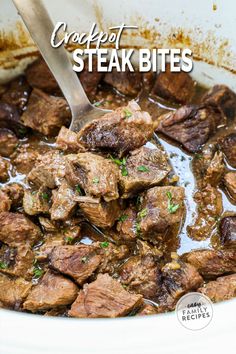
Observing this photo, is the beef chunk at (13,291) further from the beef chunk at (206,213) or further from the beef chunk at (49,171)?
the beef chunk at (206,213)

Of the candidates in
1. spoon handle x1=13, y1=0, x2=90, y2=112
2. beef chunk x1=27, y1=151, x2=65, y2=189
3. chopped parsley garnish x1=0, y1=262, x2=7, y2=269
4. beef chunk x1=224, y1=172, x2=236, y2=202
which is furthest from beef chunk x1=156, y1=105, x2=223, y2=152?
chopped parsley garnish x1=0, y1=262, x2=7, y2=269

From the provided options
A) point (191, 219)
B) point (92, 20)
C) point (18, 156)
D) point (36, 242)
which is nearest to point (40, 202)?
point (36, 242)

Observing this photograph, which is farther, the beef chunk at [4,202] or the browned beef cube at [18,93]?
the browned beef cube at [18,93]

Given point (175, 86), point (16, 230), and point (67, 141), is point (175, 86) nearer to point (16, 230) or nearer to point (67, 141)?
point (67, 141)

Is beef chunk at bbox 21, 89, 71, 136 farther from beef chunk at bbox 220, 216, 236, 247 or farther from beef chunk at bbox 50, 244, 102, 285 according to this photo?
beef chunk at bbox 220, 216, 236, 247

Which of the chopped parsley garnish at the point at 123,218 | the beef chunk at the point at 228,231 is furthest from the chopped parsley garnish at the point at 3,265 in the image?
the beef chunk at the point at 228,231
